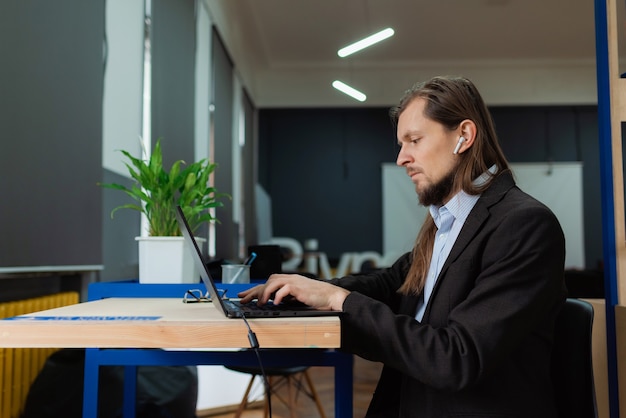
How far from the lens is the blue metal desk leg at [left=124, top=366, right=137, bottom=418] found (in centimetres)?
208

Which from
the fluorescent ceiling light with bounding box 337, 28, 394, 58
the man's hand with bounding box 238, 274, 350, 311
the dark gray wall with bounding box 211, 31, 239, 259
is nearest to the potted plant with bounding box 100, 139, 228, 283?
the man's hand with bounding box 238, 274, 350, 311

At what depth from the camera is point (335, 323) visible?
1032 mm

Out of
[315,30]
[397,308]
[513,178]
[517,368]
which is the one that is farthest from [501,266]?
[315,30]

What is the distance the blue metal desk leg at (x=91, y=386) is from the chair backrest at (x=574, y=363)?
1144 millimetres

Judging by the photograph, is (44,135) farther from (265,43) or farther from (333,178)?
(333,178)

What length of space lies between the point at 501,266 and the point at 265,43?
7.33 m

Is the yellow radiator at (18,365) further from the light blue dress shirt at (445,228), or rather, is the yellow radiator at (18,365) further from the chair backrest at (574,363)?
the chair backrest at (574,363)

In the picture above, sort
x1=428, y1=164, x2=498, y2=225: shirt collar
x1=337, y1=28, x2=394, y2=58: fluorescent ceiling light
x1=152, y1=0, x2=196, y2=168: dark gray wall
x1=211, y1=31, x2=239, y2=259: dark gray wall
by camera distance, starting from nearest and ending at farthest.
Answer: x1=428, y1=164, x2=498, y2=225: shirt collar < x1=337, y1=28, x2=394, y2=58: fluorescent ceiling light < x1=152, y1=0, x2=196, y2=168: dark gray wall < x1=211, y1=31, x2=239, y2=259: dark gray wall

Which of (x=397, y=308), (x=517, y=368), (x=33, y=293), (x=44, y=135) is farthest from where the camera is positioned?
(x=33, y=293)

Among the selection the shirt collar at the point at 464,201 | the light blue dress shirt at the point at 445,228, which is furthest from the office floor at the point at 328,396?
the shirt collar at the point at 464,201

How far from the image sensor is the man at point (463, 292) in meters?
1.08

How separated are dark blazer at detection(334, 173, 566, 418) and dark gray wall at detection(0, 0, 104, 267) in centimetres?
146

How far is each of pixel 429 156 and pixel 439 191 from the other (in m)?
0.09

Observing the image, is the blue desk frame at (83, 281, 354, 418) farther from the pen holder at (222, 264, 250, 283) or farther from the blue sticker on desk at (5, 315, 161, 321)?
the blue sticker on desk at (5, 315, 161, 321)
